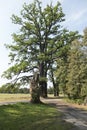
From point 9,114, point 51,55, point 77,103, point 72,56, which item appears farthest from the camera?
point 51,55

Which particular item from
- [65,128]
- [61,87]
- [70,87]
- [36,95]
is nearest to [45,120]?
[65,128]

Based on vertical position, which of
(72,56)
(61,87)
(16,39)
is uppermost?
(16,39)

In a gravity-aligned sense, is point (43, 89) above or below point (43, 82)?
below

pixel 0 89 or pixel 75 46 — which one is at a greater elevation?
pixel 75 46

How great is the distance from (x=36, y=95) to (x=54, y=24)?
22690mm

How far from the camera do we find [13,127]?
57.9ft

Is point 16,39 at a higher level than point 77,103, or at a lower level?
higher

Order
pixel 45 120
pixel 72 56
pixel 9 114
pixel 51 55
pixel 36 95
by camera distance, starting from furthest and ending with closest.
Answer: pixel 51 55
pixel 72 56
pixel 36 95
pixel 9 114
pixel 45 120

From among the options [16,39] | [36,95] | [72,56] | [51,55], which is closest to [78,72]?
[72,56]

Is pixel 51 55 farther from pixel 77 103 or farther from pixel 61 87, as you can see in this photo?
pixel 77 103

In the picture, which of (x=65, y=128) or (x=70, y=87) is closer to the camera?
(x=65, y=128)

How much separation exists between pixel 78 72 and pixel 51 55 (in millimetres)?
15595

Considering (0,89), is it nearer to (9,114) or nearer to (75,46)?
(75,46)

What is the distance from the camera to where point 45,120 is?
20359 mm
